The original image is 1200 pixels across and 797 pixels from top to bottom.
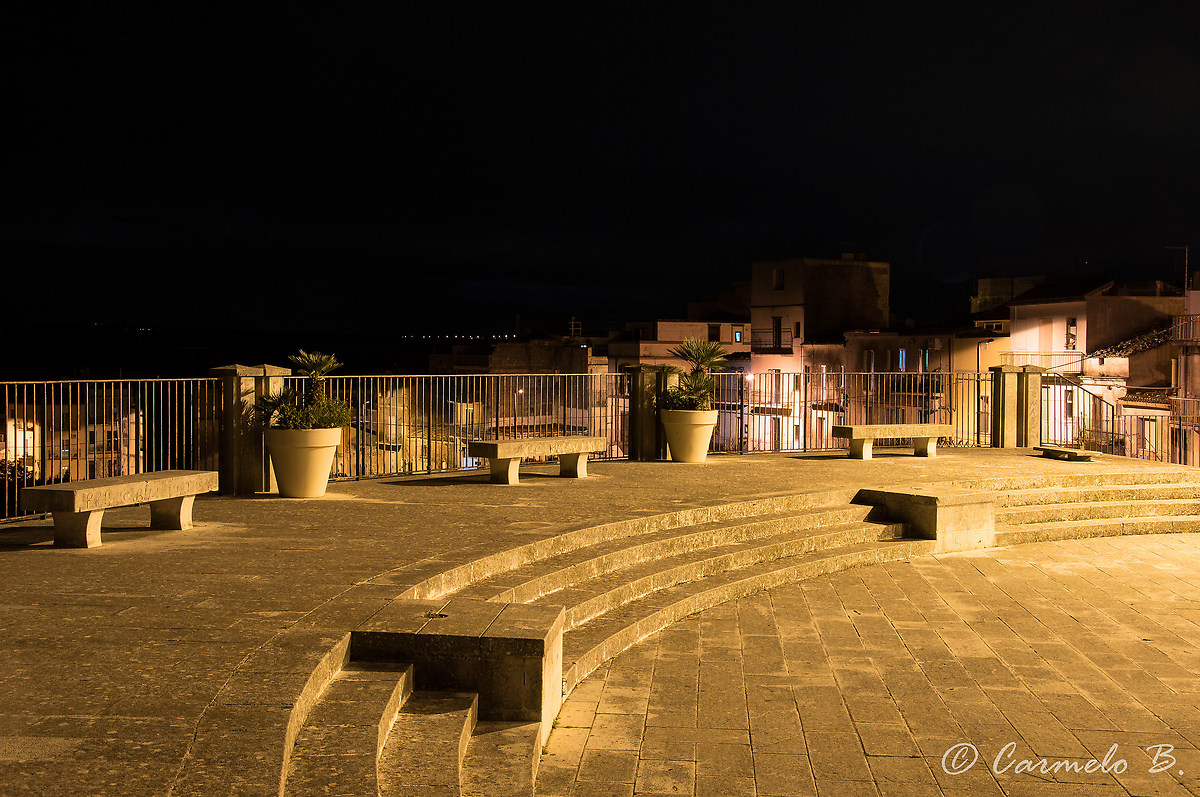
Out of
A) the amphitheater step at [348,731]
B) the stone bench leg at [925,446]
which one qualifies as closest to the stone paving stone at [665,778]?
the amphitheater step at [348,731]

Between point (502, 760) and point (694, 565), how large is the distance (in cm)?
384

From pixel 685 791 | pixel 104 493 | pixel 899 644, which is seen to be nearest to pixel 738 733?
pixel 685 791

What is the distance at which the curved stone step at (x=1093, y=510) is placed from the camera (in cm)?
1141

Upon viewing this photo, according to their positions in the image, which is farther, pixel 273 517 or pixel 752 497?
pixel 752 497

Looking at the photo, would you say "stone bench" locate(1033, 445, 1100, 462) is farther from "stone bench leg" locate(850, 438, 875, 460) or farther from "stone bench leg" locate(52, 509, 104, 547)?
"stone bench leg" locate(52, 509, 104, 547)

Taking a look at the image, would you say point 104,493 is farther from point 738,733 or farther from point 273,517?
point 738,733

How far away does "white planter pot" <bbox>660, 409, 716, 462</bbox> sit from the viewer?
44.9ft

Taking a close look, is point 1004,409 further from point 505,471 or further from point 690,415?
point 505,471

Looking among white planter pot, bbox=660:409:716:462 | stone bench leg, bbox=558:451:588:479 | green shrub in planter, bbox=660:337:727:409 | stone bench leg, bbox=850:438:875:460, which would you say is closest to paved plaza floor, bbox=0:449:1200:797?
stone bench leg, bbox=558:451:588:479

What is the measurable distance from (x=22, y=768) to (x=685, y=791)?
2.73 m

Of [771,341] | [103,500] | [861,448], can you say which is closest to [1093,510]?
[861,448]

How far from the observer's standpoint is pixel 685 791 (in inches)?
180

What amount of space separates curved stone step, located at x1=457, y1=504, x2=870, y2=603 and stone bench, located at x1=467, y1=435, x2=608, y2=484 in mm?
2792

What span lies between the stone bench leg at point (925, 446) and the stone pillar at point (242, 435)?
954cm
